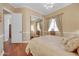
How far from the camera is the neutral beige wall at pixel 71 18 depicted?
8.65 feet

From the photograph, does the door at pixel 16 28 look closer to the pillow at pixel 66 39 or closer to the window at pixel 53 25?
the window at pixel 53 25

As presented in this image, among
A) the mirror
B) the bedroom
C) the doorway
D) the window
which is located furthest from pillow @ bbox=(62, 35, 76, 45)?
the doorway

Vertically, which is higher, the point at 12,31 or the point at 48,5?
the point at 48,5

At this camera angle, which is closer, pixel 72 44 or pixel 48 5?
pixel 72 44

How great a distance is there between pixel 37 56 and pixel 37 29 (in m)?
0.39

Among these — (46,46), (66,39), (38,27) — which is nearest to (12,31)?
(38,27)

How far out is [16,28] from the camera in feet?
8.79

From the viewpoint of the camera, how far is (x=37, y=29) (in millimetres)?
2691

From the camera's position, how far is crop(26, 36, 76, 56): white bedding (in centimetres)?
262

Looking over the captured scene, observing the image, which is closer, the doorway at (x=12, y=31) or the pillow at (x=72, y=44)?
the pillow at (x=72, y=44)

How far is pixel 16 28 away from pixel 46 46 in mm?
495

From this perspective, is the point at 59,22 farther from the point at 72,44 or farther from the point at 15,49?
the point at 15,49

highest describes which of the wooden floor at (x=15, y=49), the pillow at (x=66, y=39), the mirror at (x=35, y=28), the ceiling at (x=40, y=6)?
the ceiling at (x=40, y=6)

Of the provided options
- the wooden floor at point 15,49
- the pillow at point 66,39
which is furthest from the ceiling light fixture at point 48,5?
the wooden floor at point 15,49
